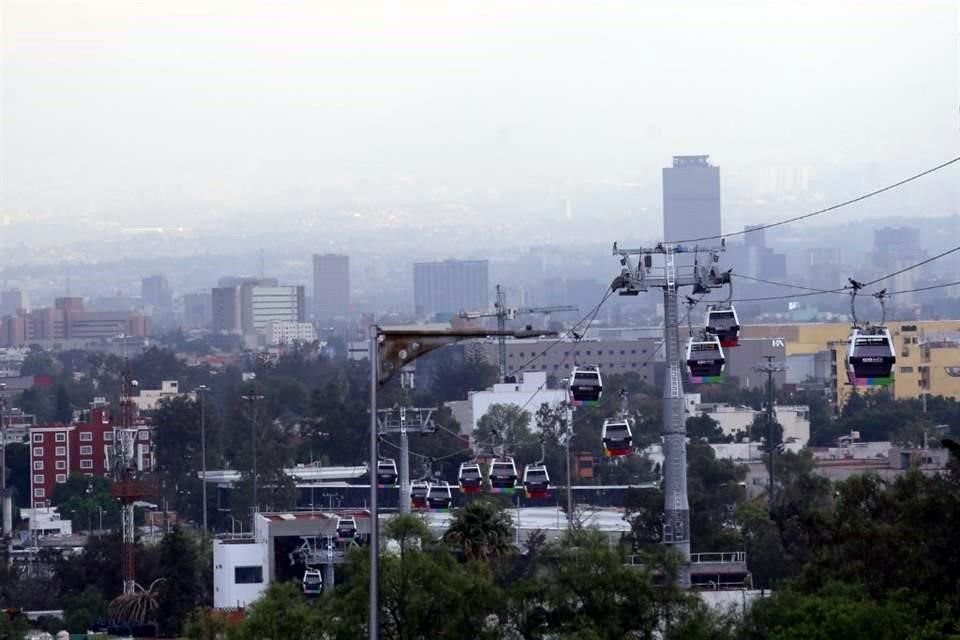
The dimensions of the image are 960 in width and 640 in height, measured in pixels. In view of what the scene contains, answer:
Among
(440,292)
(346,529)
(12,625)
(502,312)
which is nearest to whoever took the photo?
(12,625)

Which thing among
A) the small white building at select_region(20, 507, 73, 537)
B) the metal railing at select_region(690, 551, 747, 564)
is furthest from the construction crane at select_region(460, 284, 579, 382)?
the small white building at select_region(20, 507, 73, 537)

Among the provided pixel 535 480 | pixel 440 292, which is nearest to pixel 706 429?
pixel 535 480

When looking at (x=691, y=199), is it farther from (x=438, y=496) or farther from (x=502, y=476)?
(x=502, y=476)

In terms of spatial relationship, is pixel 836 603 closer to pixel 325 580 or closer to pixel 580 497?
pixel 325 580

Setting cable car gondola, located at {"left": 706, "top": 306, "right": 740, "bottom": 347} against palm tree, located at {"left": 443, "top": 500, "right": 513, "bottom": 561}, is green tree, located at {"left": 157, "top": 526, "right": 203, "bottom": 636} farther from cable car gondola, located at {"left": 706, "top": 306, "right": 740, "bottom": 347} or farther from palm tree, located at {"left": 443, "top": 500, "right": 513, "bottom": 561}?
cable car gondola, located at {"left": 706, "top": 306, "right": 740, "bottom": 347}

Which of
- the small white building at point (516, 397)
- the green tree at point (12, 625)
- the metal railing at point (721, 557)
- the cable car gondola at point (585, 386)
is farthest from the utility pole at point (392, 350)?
the small white building at point (516, 397)

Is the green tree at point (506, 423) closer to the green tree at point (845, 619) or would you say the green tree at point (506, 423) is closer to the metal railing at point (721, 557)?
the metal railing at point (721, 557)
